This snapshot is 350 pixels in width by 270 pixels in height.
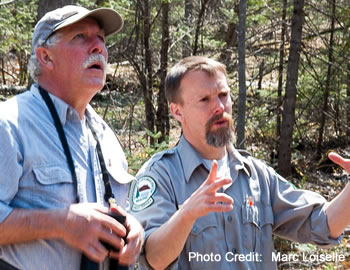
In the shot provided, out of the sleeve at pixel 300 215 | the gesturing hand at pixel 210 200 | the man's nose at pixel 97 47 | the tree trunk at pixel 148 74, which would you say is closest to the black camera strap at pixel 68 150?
the man's nose at pixel 97 47

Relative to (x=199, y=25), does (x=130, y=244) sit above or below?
below

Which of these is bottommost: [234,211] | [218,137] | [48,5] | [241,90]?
[241,90]

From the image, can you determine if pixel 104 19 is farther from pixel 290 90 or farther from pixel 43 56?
pixel 290 90

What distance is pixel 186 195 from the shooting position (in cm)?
262

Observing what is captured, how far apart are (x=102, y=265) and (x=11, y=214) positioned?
509 mm

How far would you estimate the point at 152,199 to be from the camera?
2.53 metres

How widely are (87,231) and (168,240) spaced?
425 mm

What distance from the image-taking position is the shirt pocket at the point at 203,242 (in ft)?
8.11

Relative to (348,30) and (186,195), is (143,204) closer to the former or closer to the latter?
(186,195)

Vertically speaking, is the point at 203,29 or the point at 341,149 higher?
the point at 203,29

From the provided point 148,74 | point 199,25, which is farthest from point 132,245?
point 199,25

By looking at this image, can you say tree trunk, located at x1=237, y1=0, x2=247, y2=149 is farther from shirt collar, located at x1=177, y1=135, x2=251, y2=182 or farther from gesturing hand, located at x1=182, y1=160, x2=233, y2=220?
gesturing hand, located at x1=182, y1=160, x2=233, y2=220

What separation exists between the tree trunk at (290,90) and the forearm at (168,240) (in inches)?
262

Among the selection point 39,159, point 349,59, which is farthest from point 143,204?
Result: point 349,59
